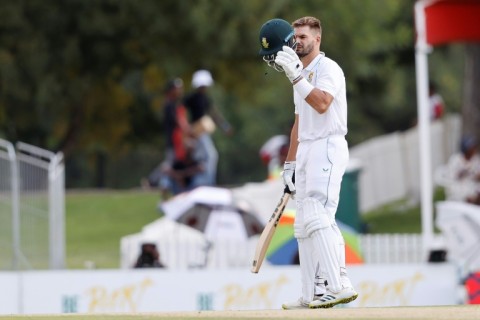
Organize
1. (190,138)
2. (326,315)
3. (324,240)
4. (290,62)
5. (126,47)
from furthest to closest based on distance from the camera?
(126,47), (190,138), (324,240), (290,62), (326,315)

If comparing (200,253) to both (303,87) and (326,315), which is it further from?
(326,315)

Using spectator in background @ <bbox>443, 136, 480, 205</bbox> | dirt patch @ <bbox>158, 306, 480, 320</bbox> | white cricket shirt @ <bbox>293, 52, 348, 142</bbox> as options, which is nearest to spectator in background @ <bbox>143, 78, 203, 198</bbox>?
spectator in background @ <bbox>443, 136, 480, 205</bbox>

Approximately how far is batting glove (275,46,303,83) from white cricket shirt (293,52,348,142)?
0.26 m

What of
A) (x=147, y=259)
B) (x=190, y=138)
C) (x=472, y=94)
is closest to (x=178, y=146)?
(x=190, y=138)

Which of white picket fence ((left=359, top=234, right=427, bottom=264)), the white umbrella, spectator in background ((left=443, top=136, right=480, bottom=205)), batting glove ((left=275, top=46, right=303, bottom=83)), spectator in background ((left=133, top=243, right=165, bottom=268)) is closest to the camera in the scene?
batting glove ((left=275, top=46, right=303, bottom=83))

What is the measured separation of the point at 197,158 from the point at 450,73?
29.6 meters

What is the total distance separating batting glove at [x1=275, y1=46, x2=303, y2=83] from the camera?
34.4 ft

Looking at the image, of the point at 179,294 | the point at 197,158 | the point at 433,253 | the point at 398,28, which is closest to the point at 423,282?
the point at 433,253

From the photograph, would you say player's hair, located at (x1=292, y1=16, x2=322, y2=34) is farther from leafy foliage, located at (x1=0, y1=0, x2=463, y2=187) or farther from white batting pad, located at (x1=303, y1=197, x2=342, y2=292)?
leafy foliage, located at (x1=0, y1=0, x2=463, y2=187)

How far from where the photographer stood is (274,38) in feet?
34.8

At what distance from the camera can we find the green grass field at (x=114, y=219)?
24547 mm

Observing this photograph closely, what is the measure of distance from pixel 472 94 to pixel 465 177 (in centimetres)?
572

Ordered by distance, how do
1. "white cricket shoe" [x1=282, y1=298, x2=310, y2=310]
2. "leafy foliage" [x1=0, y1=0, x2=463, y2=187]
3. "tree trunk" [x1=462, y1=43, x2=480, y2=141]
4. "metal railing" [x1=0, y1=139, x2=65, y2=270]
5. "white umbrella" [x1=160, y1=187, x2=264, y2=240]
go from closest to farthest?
"white cricket shoe" [x1=282, y1=298, x2=310, y2=310], "metal railing" [x1=0, y1=139, x2=65, y2=270], "white umbrella" [x1=160, y1=187, x2=264, y2=240], "leafy foliage" [x1=0, y1=0, x2=463, y2=187], "tree trunk" [x1=462, y1=43, x2=480, y2=141]

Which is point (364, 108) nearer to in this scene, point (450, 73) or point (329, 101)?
point (450, 73)
